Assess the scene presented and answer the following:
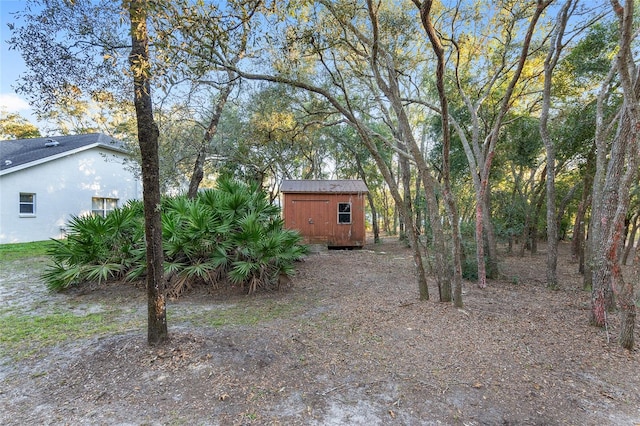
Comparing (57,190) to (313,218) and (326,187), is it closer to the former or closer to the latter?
(313,218)

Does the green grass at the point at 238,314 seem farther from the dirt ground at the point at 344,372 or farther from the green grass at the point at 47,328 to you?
the green grass at the point at 47,328

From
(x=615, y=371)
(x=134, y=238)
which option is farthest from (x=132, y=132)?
(x=615, y=371)

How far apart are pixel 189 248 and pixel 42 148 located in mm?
13102

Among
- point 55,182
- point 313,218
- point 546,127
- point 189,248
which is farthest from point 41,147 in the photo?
point 546,127

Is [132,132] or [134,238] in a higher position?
[132,132]

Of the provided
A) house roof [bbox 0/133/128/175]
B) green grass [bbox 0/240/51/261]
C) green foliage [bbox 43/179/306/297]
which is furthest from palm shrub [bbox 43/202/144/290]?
house roof [bbox 0/133/128/175]

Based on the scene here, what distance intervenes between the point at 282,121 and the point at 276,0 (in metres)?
5.71

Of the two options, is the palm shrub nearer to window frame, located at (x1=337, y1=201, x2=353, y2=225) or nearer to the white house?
the white house

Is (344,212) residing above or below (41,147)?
below

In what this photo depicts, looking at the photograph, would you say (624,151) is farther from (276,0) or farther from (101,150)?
(101,150)

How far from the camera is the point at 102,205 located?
47.5ft

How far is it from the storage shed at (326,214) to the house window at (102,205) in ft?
27.3

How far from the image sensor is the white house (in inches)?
450

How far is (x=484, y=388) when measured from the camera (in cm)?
267
